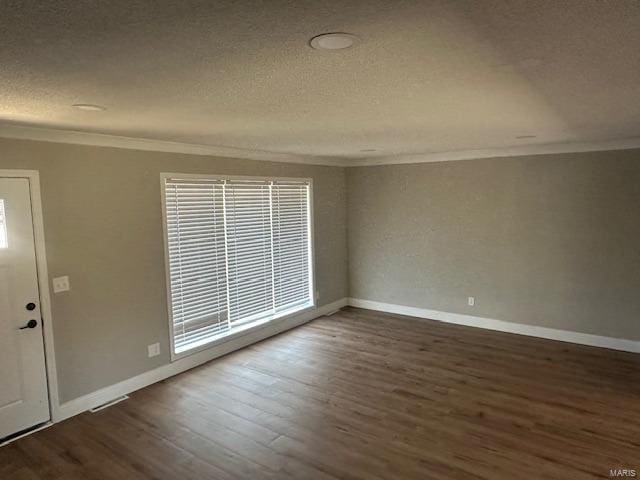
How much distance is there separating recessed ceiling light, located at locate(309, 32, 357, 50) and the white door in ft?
9.43

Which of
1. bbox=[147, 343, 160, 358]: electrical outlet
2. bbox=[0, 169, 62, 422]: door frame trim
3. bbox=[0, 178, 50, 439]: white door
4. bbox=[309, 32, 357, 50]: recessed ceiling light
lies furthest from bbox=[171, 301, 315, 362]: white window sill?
bbox=[309, 32, 357, 50]: recessed ceiling light

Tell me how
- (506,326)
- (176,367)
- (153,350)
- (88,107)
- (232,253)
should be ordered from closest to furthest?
(88,107)
(153,350)
(176,367)
(232,253)
(506,326)

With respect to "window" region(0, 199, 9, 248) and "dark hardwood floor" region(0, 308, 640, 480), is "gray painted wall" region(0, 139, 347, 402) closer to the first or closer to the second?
"window" region(0, 199, 9, 248)

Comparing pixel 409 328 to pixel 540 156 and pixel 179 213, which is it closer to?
pixel 540 156

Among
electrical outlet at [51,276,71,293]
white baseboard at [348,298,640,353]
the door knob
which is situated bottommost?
white baseboard at [348,298,640,353]

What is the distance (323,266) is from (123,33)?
5.19 m

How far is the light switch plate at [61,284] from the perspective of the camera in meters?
3.47

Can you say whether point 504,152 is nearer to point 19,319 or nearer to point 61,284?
point 61,284

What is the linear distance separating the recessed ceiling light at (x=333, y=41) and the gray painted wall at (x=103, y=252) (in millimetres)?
2844

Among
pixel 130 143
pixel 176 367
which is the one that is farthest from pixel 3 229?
pixel 176 367

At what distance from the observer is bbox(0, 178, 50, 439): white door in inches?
127

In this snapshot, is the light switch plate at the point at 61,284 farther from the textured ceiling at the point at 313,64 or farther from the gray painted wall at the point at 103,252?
the textured ceiling at the point at 313,64

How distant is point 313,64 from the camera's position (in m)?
1.81

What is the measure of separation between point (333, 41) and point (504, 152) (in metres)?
4.47
